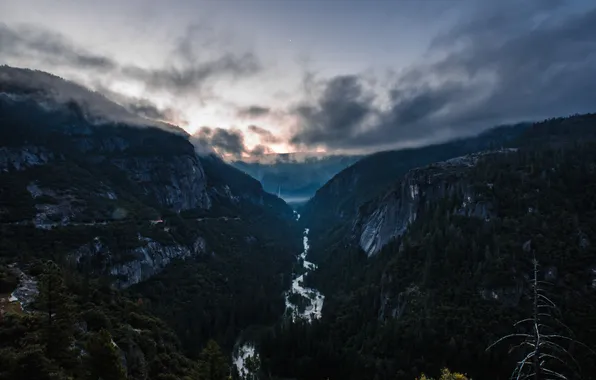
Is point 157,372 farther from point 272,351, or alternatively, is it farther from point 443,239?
point 443,239

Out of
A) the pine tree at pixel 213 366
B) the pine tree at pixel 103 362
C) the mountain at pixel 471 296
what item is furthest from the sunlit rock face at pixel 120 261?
the pine tree at pixel 103 362

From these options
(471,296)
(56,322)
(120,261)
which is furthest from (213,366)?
(120,261)

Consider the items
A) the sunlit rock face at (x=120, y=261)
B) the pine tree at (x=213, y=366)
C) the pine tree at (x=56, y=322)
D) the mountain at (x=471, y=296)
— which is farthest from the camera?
Result: the sunlit rock face at (x=120, y=261)

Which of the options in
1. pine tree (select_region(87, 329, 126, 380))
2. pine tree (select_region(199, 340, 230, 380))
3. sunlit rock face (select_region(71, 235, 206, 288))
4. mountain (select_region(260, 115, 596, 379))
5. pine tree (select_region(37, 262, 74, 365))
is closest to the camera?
pine tree (select_region(87, 329, 126, 380))

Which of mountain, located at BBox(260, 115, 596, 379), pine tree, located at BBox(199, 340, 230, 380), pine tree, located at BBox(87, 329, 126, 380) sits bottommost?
mountain, located at BBox(260, 115, 596, 379)

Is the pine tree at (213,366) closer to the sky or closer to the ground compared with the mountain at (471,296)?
closer to the sky

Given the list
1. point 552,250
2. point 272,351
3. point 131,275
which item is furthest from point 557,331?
point 131,275

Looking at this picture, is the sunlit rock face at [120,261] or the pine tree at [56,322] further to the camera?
the sunlit rock face at [120,261]

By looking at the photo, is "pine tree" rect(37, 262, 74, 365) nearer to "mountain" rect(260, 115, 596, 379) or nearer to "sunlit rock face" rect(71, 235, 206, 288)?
"mountain" rect(260, 115, 596, 379)

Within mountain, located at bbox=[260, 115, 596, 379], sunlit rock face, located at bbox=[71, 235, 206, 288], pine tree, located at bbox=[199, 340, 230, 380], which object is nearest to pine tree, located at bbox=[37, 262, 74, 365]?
pine tree, located at bbox=[199, 340, 230, 380]

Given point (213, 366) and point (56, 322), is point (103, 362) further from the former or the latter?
point (213, 366)

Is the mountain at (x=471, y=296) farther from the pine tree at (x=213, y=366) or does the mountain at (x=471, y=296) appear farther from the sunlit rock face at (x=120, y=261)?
the pine tree at (x=213, y=366)

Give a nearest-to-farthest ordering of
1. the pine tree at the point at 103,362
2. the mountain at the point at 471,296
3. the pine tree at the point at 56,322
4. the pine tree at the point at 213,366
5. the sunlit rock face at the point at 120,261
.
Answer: the pine tree at the point at 103,362
the pine tree at the point at 56,322
the pine tree at the point at 213,366
the mountain at the point at 471,296
the sunlit rock face at the point at 120,261
